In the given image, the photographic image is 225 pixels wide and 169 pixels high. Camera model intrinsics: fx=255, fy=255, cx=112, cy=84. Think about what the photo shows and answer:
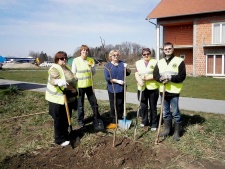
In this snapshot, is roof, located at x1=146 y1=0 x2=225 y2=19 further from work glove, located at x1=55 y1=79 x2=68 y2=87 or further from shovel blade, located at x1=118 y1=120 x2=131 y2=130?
work glove, located at x1=55 y1=79 x2=68 y2=87

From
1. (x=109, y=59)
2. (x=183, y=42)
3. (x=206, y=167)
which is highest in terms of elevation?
(x=183, y=42)

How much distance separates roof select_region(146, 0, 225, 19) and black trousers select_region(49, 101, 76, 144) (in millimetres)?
18786

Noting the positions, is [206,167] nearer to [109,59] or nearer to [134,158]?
[134,158]

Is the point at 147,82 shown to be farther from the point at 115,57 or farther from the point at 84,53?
the point at 84,53

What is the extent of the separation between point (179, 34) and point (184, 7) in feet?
8.18

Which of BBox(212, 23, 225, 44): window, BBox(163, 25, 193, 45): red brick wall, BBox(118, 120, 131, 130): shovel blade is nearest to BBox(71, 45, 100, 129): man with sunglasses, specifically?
BBox(118, 120, 131, 130): shovel blade

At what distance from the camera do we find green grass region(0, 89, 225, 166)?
4.55 metres

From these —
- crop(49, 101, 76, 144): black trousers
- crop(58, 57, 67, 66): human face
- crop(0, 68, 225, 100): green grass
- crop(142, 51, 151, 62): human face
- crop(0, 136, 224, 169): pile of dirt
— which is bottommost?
crop(0, 136, 224, 169): pile of dirt

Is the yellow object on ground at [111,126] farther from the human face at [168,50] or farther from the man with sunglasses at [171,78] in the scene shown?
the human face at [168,50]

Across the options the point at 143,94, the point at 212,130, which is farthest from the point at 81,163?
the point at 212,130

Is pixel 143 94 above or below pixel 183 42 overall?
below

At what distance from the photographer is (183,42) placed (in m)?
23.6

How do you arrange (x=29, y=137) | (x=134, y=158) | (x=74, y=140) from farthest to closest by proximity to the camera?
(x=29, y=137) → (x=74, y=140) → (x=134, y=158)

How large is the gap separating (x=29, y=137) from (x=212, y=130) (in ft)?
12.7
